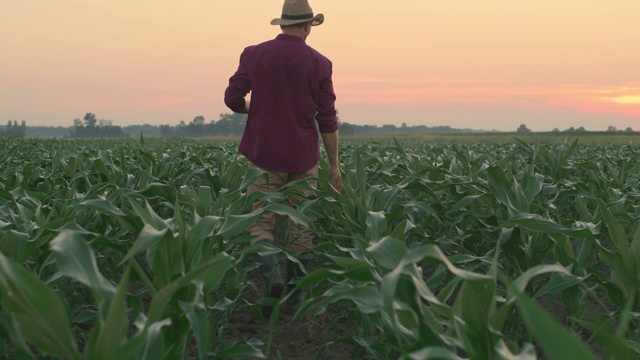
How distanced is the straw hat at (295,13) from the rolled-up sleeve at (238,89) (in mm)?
362

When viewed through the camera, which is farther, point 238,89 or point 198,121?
point 198,121

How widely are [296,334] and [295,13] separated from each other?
2.20m

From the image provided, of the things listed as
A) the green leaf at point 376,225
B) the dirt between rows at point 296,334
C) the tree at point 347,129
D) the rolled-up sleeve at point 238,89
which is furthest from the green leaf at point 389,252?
the tree at point 347,129

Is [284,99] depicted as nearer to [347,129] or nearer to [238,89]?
[238,89]

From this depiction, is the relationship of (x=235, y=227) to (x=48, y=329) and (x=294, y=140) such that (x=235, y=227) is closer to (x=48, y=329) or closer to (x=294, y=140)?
(x=48, y=329)

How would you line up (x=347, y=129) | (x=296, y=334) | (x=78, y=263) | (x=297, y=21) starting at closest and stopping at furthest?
(x=78, y=263)
(x=296, y=334)
(x=297, y=21)
(x=347, y=129)

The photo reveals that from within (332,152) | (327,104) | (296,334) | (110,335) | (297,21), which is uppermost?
(297,21)

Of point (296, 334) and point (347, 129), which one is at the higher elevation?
point (347, 129)

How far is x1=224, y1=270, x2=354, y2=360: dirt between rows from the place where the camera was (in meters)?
3.58

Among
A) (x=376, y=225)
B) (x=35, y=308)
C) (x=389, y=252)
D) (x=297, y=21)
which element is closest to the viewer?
(x=35, y=308)

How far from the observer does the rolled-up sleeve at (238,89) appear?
453 cm

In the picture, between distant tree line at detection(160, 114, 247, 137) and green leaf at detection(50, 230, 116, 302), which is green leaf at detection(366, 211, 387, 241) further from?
distant tree line at detection(160, 114, 247, 137)

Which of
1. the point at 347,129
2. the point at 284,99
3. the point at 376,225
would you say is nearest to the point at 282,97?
the point at 284,99

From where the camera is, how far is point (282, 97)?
441cm
